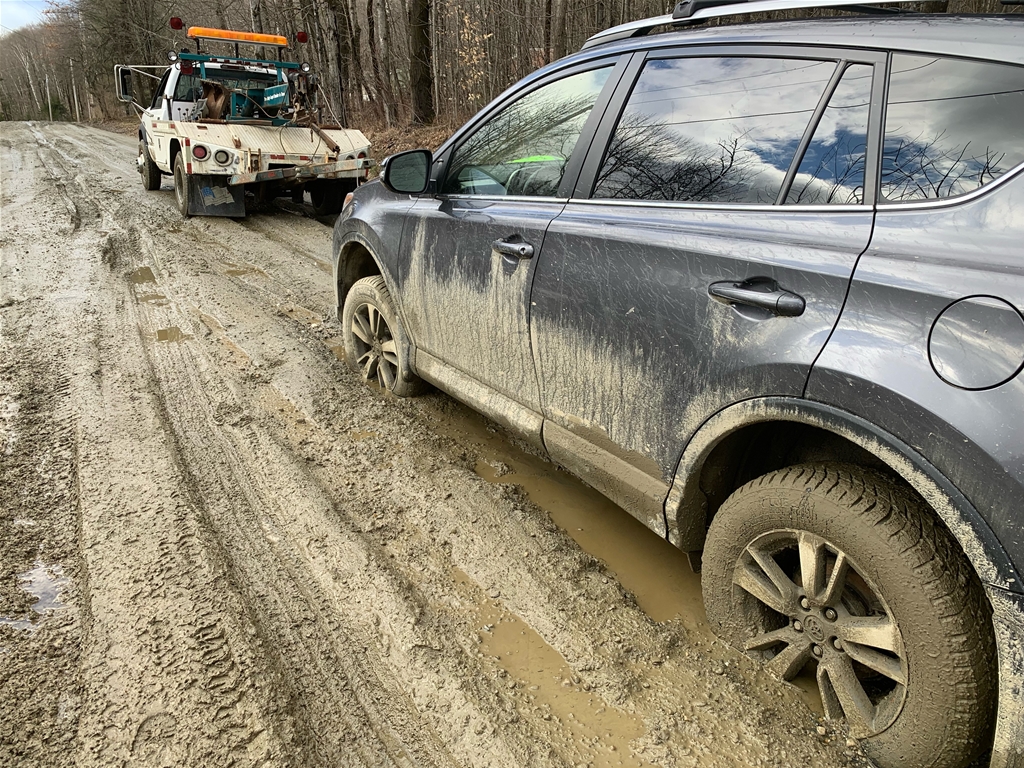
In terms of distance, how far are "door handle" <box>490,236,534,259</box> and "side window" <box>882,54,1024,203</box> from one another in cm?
126

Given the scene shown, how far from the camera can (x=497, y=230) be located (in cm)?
290

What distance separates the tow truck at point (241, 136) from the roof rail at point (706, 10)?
6.97 metres

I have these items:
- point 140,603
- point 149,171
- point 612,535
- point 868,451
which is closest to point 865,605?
point 868,451

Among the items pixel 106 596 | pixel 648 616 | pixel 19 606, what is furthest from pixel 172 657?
pixel 648 616

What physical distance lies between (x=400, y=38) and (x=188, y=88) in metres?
11.2

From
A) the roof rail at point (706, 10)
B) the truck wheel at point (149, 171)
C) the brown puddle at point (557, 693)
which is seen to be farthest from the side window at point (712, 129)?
the truck wheel at point (149, 171)

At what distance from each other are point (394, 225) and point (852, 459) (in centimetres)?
251

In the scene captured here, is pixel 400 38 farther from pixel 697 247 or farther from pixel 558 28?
pixel 697 247

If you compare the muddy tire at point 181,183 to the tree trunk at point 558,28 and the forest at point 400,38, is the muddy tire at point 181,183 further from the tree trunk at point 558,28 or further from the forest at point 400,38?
the tree trunk at point 558,28

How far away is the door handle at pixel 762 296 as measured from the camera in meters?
1.85

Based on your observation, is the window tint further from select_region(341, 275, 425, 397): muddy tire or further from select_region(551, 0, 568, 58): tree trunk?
select_region(551, 0, 568, 58): tree trunk

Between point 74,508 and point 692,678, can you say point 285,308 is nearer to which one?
point 74,508

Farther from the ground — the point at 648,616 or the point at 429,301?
the point at 429,301

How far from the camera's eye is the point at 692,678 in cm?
227
